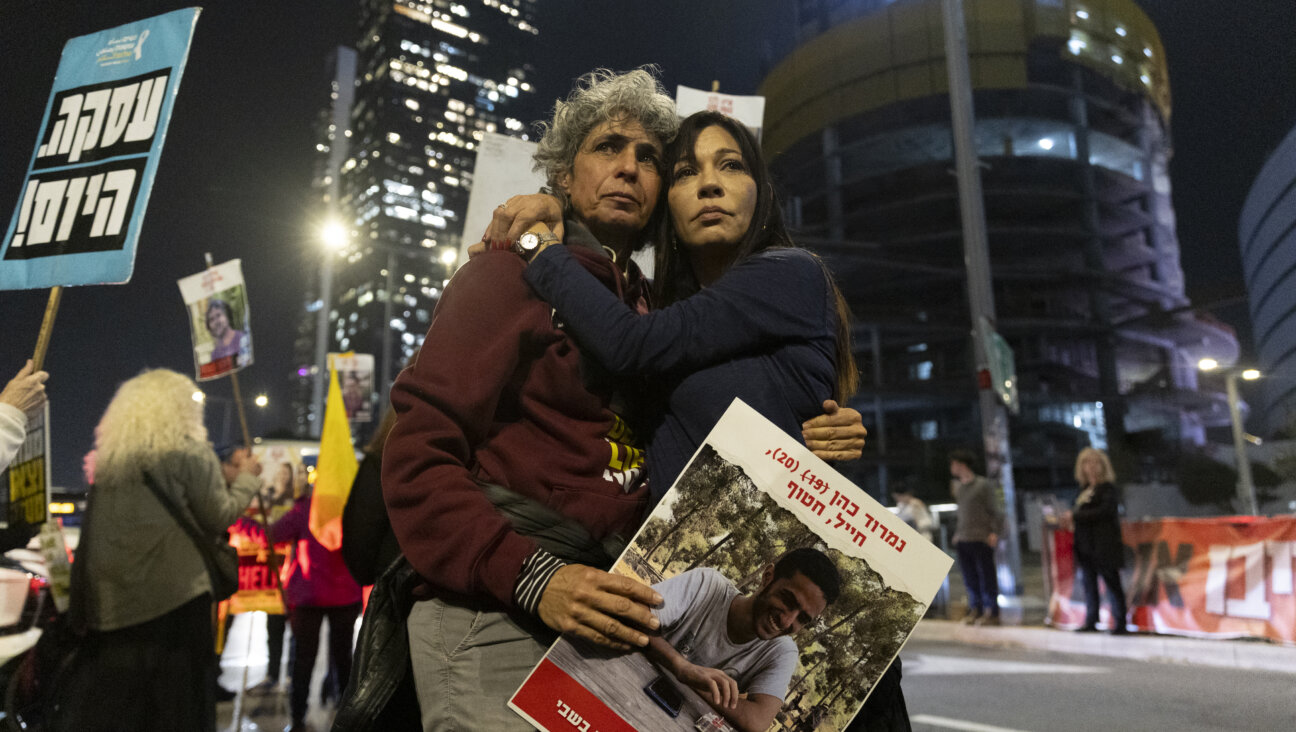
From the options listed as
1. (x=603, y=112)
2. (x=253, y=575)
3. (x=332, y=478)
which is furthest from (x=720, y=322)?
(x=253, y=575)

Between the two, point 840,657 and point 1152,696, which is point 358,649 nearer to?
point 840,657

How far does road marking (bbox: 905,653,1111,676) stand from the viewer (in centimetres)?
763

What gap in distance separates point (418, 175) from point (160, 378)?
404 ft

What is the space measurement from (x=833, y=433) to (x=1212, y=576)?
8775mm

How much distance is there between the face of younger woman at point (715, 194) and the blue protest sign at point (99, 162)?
276 centimetres

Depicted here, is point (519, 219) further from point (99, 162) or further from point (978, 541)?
point (978, 541)

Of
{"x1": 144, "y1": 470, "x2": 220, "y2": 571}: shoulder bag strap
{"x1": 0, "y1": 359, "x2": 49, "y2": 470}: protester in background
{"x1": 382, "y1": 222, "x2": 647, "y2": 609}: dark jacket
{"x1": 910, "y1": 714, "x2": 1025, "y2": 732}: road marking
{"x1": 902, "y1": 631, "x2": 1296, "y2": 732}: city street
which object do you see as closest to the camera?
{"x1": 382, "y1": 222, "x2": 647, "y2": 609}: dark jacket

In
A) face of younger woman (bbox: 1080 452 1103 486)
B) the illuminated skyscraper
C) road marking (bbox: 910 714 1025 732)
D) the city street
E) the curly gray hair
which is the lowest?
the city street

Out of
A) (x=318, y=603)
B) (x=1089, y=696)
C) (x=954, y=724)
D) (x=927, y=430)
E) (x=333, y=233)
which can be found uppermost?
(x=333, y=233)

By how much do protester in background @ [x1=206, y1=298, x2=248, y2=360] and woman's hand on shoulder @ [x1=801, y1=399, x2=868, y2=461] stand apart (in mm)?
9699

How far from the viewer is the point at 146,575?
3889mm

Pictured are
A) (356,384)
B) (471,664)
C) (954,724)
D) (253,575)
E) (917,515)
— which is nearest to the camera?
(471,664)

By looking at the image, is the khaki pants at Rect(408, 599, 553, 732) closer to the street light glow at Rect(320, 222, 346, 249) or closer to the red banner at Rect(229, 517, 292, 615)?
the red banner at Rect(229, 517, 292, 615)

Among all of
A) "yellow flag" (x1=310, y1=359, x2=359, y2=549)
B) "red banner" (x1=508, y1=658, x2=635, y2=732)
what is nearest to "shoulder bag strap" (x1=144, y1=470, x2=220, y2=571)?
"yellow flag" (x1=310, y1=359, x2=359, y2=549)
